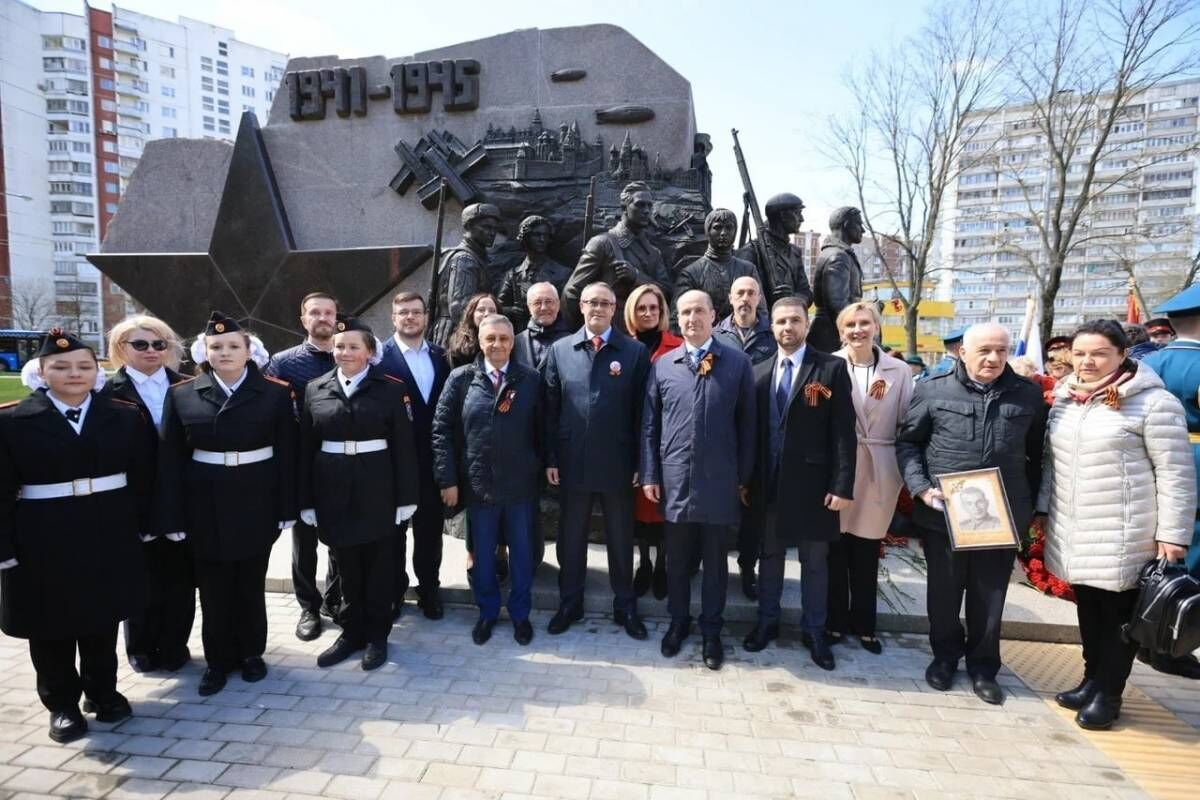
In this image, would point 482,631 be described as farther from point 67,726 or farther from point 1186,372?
point 1186,372

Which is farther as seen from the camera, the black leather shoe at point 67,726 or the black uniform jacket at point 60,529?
the black leather shoe at point 67,726

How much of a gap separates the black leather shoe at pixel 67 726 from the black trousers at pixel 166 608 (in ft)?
1.83

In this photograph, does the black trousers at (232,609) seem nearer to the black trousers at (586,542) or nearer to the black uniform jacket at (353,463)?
the black uniform jacket at (353,463)

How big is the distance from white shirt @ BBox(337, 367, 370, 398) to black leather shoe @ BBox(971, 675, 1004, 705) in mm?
3622

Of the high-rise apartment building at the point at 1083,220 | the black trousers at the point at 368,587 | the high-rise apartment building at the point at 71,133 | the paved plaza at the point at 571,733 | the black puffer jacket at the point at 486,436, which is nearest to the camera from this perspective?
the paved plaza at the point at 571,733

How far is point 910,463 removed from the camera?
3.41 m

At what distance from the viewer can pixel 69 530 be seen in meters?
2.84

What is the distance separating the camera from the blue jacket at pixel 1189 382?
3.04m

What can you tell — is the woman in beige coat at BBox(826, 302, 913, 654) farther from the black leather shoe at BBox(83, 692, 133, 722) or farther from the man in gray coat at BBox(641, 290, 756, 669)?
the black leather shoe at BBox(83, 692, 133, 722)

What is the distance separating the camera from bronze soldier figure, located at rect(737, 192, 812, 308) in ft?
19.9

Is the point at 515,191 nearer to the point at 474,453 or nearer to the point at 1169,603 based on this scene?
the point at 474,453

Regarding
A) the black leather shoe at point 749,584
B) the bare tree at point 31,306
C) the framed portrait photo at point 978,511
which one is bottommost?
the black leather shoe at point 749,584

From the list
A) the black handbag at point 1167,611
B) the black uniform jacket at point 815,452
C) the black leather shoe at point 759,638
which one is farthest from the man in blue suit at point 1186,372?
the black leather shoe at point 759,638

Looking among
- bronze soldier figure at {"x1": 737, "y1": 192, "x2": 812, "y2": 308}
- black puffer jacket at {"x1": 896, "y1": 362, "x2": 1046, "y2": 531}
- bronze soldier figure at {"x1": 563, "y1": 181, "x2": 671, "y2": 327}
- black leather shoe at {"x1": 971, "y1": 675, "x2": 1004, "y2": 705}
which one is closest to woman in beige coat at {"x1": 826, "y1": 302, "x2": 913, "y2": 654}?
Result: black puffer jacket at {"x1": 896, "y1": 362, "x2": 1046, "y2": 531}
